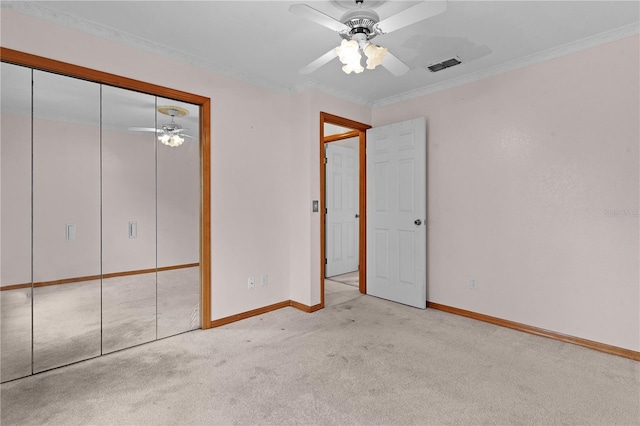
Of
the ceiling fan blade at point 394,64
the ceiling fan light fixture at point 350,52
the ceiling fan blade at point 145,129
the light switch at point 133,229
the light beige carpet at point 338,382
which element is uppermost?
the ceiling fan blade at point 394,64

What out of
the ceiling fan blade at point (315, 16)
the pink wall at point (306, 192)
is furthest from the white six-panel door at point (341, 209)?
the ceiling fan blade at point (315, 16)

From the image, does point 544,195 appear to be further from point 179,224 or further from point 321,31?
point 179,224

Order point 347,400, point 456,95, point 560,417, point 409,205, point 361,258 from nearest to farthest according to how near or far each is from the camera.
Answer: point 560,417 → point 347,400 → point 456,95 → point 409,205 → point 361,258

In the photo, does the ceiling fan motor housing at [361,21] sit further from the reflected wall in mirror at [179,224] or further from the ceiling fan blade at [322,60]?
the reflected wall in mirror at [179,224]

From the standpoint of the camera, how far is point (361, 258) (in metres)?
4.46

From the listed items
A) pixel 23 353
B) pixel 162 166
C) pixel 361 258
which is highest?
pixel 162 166

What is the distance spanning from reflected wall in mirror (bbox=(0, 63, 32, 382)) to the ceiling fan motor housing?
2.18 metres

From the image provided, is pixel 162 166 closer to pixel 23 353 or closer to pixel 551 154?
pixel 23 353

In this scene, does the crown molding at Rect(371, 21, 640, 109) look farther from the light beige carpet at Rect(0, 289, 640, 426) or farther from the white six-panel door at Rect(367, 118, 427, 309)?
the light beige carpet at Rect(0, 289, 640, 426)

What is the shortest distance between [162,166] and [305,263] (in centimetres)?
174

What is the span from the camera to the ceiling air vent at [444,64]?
3036mm

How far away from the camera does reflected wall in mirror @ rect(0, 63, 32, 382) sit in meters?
2.17

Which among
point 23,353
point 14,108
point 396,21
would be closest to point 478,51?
point 396,21

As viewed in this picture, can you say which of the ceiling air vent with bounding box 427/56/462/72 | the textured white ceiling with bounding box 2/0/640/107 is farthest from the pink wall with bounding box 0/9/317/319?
the ceiling air vent with bounding box 427/56/462/72
